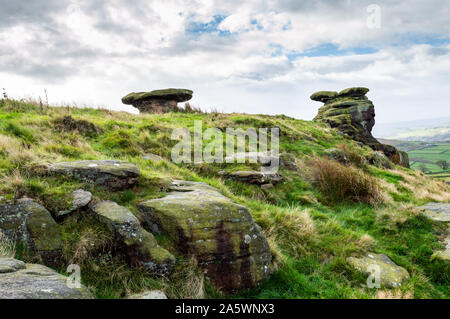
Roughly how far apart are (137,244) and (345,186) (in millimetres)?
8956

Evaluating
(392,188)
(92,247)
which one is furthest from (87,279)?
(392,188)

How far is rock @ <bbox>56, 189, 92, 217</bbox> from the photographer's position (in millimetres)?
4857

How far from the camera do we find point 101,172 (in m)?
6.02

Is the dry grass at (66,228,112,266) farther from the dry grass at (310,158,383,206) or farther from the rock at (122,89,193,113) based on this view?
the rock at (122,89,193,113)

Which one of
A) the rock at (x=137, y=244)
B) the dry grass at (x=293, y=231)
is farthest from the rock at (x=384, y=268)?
the rock at (x=137, y=244)

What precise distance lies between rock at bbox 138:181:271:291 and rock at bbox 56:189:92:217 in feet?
3.35

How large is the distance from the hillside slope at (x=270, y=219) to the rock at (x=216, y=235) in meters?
0.21

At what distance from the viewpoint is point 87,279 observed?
402 centimetres

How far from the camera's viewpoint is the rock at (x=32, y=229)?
4.20 m

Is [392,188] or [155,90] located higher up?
[155,90]

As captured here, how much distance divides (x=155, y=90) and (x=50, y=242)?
2607cm

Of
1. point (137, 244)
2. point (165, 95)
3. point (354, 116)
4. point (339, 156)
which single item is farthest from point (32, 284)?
point (354, 116)

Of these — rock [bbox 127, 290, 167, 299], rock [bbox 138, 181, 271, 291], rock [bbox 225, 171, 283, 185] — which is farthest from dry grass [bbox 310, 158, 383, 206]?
rock [bbox 127, 290, 167, 299]
